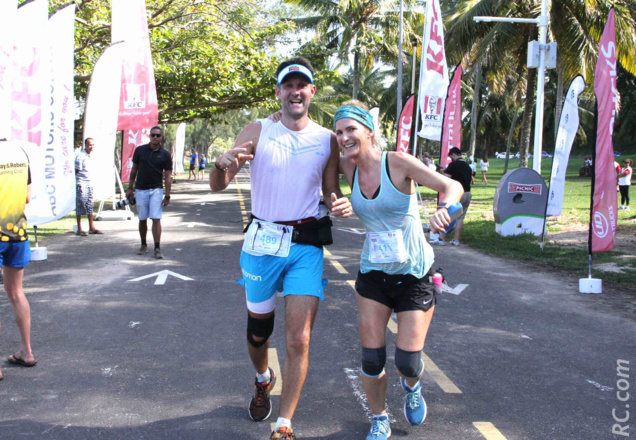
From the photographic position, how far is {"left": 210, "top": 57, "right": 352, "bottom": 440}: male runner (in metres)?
3.53

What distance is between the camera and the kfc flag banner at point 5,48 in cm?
841

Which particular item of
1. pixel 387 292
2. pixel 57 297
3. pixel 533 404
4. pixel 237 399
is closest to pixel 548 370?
pixel 533 404

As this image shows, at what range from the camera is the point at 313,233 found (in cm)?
365

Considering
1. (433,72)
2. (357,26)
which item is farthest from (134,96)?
(357,26)

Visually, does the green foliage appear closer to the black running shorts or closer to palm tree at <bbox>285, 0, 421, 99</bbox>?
palm tree at <bbox>285, 0, 421, 99</bbox>

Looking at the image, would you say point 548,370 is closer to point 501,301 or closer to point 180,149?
point 501,301

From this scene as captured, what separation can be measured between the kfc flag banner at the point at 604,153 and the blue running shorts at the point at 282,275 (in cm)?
556

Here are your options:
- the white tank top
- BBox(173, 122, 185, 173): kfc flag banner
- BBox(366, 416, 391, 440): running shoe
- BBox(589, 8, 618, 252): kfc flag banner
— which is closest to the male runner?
the white tank top

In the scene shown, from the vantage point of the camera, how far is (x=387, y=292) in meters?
3.58

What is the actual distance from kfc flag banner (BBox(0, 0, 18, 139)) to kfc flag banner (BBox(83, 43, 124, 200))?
14.0 ft

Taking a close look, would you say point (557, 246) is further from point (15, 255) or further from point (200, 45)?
point (200, 45)

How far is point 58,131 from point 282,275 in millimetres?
7424

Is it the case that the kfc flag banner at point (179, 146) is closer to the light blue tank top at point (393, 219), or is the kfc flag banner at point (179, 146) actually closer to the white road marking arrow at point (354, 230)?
the white road marking arrow at point (354, 230)

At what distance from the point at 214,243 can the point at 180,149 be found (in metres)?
33.6
